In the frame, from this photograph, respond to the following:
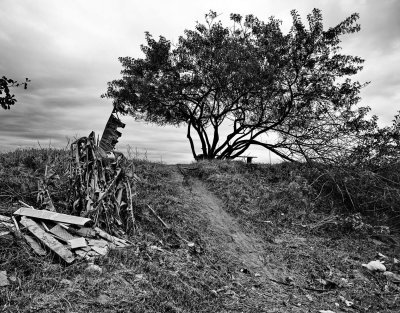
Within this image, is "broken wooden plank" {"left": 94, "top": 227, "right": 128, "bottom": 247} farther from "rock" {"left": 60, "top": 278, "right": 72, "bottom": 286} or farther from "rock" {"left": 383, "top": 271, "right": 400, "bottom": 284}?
"rock" {"left": 383, "top": 271, "right": 400, "bottom": 284}

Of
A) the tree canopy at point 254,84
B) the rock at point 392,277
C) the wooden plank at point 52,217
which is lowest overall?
the rock at point 392,277

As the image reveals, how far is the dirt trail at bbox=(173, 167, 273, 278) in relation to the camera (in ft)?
20.1

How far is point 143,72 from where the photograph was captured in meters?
13.4

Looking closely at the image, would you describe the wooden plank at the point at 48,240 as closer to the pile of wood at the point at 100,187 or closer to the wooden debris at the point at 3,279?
the wooden debris at the point at 3,279

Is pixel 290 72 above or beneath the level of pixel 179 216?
above

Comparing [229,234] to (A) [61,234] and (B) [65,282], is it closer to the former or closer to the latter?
(A) [61,234]

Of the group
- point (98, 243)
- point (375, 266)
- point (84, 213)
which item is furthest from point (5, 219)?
point (375, 266)

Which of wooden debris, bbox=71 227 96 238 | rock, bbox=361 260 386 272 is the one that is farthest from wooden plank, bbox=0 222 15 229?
rock, bbox=361 260 386 272

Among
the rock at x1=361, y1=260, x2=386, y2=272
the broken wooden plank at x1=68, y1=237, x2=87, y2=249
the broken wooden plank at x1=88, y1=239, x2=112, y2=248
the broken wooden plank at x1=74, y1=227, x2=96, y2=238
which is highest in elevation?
the broken wooden plank at x1=74, y1=227, x2=96, y2=238

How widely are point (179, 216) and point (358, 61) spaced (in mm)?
9051

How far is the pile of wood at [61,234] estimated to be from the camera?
173 inches

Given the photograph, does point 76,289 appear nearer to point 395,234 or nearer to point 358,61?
point 395,234

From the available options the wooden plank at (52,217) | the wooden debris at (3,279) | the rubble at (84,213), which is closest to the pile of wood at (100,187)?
the rubble at (84,213)

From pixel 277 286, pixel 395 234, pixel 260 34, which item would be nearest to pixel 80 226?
pixel 277 286
